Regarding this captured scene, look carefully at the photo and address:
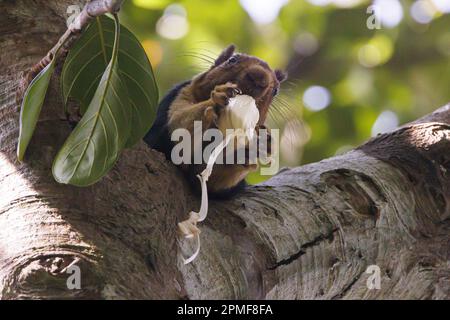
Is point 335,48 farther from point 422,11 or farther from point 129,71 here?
point 129,71

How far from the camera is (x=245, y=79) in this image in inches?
106

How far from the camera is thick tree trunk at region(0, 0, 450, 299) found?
1538 millimetres

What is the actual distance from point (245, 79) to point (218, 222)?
87 centimetres

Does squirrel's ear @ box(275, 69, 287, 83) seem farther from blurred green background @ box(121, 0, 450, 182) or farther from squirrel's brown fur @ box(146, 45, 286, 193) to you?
blurred green background @ box(121, 0, 450, 182)

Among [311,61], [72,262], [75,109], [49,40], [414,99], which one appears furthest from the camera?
[414,99]

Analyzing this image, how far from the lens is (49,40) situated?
2.07m

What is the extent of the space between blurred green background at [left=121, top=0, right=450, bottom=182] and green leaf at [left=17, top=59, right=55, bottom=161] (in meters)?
2.90

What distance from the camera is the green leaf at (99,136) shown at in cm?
164

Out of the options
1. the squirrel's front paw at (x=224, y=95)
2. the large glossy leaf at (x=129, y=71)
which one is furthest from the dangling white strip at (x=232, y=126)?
the large glossy leaf at (x=129, y=71)

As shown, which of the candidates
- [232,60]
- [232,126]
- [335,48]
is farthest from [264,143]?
[335,48]

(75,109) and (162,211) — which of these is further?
(75,109)

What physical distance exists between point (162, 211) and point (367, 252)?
685 millimetres

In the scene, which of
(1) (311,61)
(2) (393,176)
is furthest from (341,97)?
(2) (393,176)

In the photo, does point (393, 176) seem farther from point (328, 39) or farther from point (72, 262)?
point (328, 39)
